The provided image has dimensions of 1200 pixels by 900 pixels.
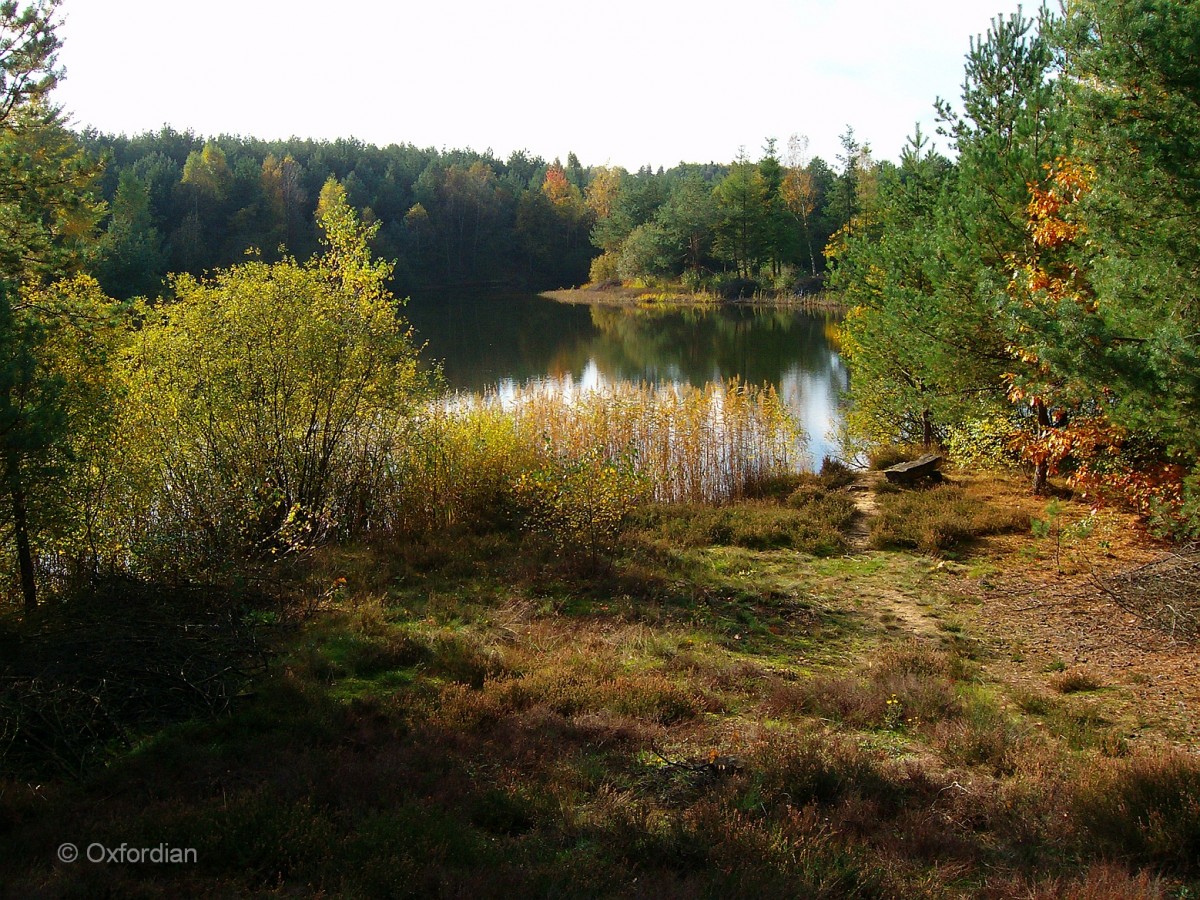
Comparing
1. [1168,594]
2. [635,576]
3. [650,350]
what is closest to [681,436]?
[635,576]

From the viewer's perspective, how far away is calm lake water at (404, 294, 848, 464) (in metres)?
26.8

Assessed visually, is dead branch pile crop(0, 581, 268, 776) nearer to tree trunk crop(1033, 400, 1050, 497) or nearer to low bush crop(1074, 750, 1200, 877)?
low bush crop(1074, 750, 1200, 877)

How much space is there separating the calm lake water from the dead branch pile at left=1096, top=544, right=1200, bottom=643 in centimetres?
932

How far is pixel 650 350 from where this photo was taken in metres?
37.5

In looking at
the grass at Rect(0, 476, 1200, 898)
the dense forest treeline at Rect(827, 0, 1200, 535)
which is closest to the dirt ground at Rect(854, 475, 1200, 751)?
the grass at Rect(0, 476, 1200, 898)

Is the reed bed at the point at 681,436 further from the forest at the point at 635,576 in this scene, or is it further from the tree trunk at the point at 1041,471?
the tree trunk at the point at 1041,471

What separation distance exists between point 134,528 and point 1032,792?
9057mm

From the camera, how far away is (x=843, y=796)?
191 inches

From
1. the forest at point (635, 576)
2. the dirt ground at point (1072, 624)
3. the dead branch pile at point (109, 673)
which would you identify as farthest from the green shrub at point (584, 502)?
the dead branch pile at point (109, 673)

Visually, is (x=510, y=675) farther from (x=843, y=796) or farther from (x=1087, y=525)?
(x=1087, y=525)

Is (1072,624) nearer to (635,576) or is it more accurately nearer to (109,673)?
(635,576)

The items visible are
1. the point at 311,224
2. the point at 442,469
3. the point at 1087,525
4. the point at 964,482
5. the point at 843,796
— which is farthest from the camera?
the point at 311,224

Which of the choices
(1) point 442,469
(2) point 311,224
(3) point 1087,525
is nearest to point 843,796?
(3) point 1087,525

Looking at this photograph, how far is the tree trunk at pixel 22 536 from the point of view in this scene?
6.71m
